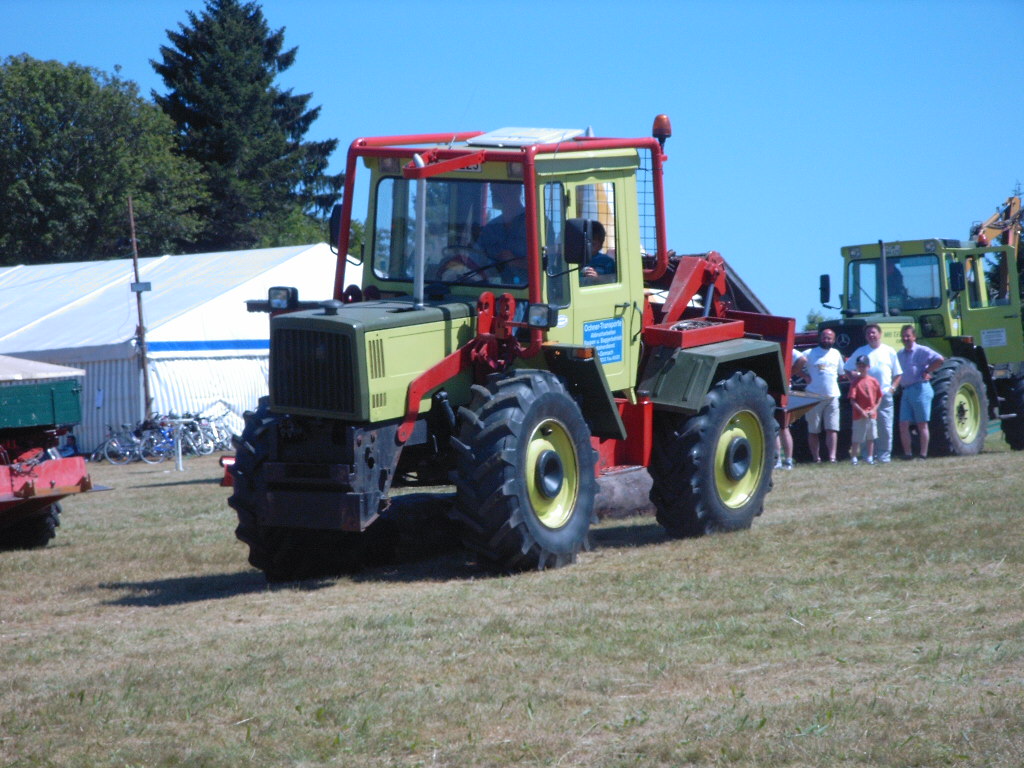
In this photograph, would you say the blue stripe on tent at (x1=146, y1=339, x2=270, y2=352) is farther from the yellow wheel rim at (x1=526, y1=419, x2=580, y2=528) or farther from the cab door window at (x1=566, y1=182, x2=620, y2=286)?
the yellow wheel rim at (x1=526, y1=419, x2=580, y2=528)

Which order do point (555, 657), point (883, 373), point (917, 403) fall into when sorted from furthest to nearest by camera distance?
point (917, 403) → point (883, 373) → point (555, 657)

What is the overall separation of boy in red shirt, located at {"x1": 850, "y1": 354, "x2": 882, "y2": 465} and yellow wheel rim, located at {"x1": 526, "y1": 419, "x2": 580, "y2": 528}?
326 inches

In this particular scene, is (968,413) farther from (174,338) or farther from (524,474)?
(174,338)

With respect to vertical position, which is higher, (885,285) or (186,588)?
(885,285)

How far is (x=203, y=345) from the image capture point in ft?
97.3

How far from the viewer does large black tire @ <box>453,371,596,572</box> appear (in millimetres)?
8383

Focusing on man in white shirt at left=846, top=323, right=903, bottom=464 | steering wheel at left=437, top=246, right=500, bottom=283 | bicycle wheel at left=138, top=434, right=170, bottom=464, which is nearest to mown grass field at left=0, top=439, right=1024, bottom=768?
steering wheel at left=437, top=246, right=500, bottom=283

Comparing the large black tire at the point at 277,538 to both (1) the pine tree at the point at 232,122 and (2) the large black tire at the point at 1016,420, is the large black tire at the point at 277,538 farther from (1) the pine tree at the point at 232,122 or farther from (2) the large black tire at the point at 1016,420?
(1) the pine tree at the point at 232,122

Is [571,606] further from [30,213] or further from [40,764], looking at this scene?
Result: [30,213]

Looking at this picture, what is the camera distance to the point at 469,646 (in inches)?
259

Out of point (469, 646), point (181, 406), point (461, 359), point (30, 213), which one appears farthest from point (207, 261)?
point (469, 646)

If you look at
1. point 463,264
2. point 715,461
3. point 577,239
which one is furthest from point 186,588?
point 715,461

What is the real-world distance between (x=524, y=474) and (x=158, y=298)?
2453 centimetres

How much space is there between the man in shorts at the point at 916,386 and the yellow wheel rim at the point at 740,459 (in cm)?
673
